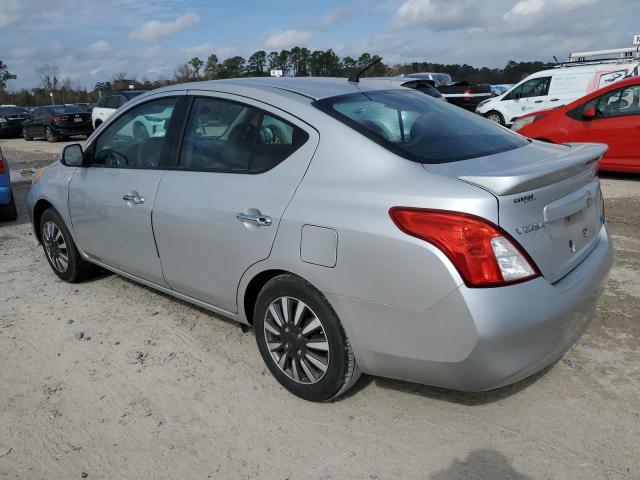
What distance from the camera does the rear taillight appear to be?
229cm

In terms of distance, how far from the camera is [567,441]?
103 inches

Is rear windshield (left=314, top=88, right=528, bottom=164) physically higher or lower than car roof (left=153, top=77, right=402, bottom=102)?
lower

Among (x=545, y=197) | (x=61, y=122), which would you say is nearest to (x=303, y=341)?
(x=545, y=197)

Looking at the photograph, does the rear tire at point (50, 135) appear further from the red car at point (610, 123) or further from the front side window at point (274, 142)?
the front side window at point (274, 142)

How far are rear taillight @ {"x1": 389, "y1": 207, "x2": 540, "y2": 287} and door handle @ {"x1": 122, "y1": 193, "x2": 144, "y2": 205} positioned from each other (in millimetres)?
2146

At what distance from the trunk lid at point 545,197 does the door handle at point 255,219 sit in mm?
870

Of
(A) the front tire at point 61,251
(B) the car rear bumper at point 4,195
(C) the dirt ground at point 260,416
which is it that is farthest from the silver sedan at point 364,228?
(B) the car rear bumper at point 4,195

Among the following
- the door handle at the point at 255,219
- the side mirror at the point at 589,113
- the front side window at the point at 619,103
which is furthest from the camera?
the side mirror at the point at 589,113

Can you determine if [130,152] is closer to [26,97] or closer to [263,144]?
[263,144]

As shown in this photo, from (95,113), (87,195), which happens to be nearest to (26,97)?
(95,113)

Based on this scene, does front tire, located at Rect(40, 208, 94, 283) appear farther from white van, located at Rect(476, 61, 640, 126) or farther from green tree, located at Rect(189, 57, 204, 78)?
green tree, located at Rect(189, 57, 204, 78)

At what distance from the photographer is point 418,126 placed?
3.10 m

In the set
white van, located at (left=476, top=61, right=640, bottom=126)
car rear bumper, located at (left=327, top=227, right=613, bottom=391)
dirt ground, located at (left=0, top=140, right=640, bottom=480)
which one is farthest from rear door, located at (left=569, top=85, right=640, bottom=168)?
car rear bumper, located at (left=327, top=227, right=613, bottom=391)

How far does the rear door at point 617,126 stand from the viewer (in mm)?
8414
